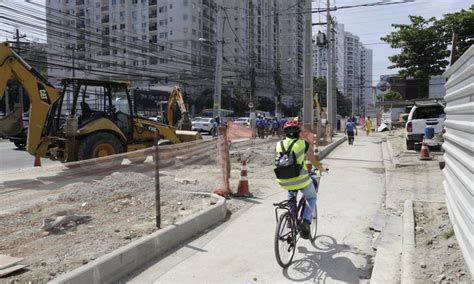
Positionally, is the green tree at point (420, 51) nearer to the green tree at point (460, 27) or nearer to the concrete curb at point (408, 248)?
the green tree at point (460, 27)

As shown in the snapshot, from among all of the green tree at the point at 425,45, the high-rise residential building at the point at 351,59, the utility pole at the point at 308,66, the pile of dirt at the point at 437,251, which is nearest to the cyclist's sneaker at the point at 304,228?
the pile of dirt at the point at 437,251

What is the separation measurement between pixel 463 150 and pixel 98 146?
32.8 feet

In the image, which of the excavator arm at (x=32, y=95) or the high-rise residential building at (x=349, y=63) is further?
the high-rise residential building at (x=349, y=63)

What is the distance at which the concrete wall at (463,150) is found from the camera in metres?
4.64

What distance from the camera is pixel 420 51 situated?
33906 millimetres

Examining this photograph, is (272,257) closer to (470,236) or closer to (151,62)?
(470,236)

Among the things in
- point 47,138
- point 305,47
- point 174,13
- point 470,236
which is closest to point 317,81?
point 174,13

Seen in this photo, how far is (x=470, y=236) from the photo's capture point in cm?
446

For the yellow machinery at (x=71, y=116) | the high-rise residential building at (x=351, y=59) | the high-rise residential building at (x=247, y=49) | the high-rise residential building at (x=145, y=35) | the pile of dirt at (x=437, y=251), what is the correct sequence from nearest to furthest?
the pile of dirt at (x=437, y=251) < the yellow machinery at (x=71, y=116) < the high-rise residential building at (x=351, y=59) < the high-rise residential building at (x=145, y=35) < the high-rise residential building at (x=247, y=49)

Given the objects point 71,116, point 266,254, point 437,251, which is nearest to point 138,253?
point 266,254

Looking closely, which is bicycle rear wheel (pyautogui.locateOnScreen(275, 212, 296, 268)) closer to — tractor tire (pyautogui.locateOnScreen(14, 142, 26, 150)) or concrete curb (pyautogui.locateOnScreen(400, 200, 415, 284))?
concrete curb (pyautogui.locateOnScreen(400, 200, 415, 284))

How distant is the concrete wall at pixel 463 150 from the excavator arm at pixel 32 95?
10.2 meters

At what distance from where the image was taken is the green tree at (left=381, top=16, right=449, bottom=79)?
3344 cm

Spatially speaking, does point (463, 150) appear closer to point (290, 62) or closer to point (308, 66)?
point (308, 66)
